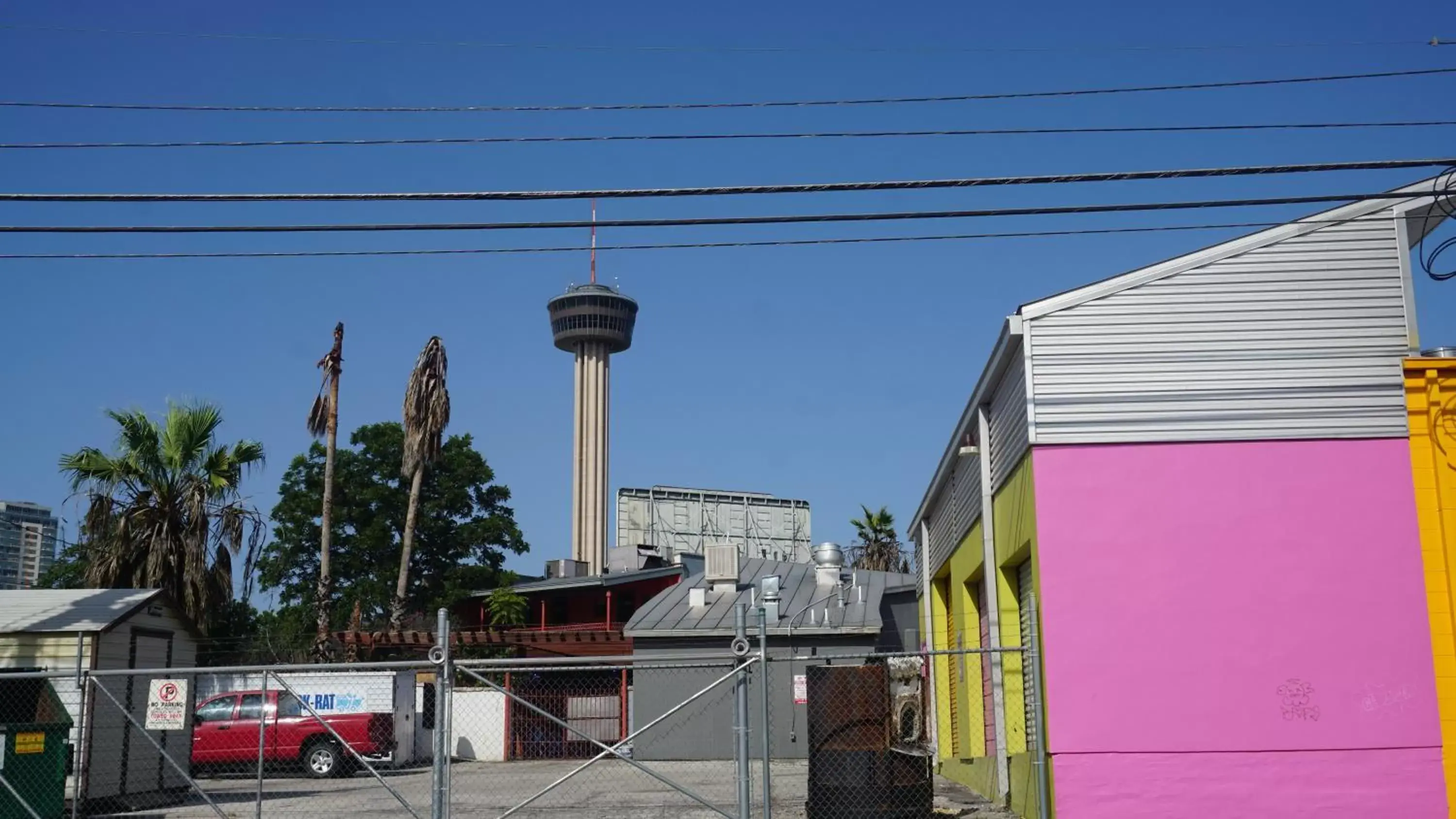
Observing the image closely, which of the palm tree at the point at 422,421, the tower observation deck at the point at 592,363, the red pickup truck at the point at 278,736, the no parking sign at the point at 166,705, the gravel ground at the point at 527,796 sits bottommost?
the gravel ground at the point at 527,796

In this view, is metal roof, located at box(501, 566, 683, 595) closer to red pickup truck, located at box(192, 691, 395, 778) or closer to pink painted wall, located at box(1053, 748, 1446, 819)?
red pickup truck, located at box(192, 691, 395, 778)

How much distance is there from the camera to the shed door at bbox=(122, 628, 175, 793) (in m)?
18.2

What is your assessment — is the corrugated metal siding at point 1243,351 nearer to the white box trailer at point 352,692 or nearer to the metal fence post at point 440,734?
the metal fence post at point 440,734

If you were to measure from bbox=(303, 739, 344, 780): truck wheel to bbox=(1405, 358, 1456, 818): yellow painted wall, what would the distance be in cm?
1891

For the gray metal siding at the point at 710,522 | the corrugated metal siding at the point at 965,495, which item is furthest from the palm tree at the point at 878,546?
the corrugated metal siding at the point at 965,495

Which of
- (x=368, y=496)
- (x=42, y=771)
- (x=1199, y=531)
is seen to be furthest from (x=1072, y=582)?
(x=368, y=496)

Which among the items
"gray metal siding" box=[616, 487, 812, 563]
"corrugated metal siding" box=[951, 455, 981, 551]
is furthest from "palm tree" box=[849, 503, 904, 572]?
"corrugated metal siding" box=[951, 455, 981, 551]

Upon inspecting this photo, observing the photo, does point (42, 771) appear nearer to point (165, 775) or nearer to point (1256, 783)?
point (165, 775)

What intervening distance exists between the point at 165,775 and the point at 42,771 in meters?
5.14

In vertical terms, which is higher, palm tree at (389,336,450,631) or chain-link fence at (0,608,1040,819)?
palm tree at (389,336,450,631)

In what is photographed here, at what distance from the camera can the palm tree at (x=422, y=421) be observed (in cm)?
4159

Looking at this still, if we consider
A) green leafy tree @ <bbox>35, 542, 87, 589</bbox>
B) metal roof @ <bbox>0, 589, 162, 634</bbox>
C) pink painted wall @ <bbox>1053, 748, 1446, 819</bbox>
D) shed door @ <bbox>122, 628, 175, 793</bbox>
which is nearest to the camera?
pink painted wall @ <bbox>1053, 748, 1446, 819</bbox>

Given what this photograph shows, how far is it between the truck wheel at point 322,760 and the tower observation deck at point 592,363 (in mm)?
56625

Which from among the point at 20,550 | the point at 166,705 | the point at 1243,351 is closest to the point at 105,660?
the point at 166,705
